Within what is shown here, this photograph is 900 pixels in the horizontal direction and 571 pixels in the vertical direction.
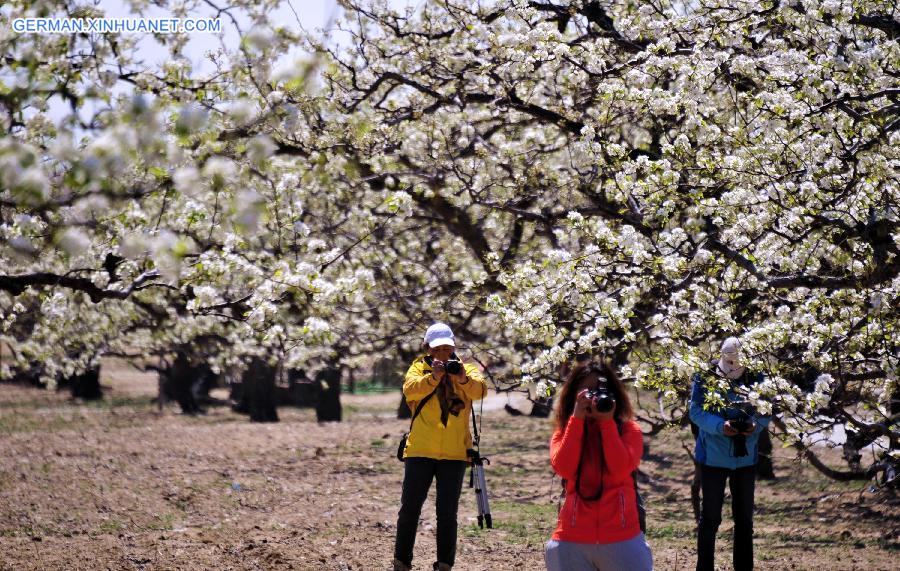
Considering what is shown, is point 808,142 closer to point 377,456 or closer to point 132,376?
point 377,456

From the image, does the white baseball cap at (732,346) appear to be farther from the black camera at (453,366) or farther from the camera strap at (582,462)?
the camera strap at (582,462)

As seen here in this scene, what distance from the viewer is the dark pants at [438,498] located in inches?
285

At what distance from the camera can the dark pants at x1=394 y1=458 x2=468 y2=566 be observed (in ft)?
23.7

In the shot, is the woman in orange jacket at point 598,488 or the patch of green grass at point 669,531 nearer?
the woman in orange jacket at point 598,488

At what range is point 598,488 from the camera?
494 centimetres

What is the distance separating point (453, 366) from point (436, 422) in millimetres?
436

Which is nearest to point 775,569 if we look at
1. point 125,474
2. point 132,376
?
point 125,474

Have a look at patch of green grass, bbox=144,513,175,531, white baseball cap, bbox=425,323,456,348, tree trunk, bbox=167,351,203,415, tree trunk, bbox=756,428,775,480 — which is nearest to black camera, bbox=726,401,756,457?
white baseball cap, bbox=425,323,456,348

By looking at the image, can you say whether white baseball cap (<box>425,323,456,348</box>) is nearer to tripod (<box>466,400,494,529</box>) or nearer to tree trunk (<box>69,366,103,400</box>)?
tripod (<box>466,400,494,529</box>)

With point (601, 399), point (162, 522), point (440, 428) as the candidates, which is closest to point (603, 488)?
point (601, 399)

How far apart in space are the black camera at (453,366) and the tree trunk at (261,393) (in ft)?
68.1

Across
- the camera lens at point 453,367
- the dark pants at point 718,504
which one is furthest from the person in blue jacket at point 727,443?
the camera lens at point 453,367

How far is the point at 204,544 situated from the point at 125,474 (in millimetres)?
5980

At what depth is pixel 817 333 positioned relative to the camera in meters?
7.38
